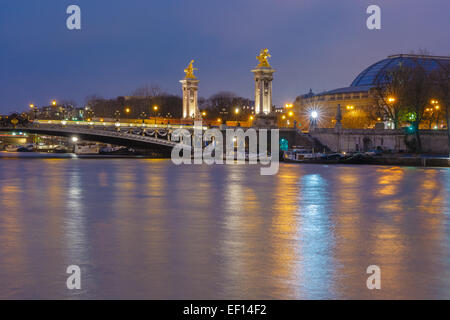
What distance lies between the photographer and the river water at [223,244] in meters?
9.19

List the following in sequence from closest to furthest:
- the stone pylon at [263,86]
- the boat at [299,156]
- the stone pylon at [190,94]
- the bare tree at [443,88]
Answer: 1. the boat at [299,156]
2. the bare tree at [443,88]
3. the stone pylon at [263,86]
4. the stone pylon at [190,94]

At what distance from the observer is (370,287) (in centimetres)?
920

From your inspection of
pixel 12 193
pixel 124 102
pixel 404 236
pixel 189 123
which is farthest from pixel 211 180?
pixel 124 102

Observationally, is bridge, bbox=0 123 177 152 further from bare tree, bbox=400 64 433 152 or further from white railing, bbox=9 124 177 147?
bare tree, bbox=400 64 433 152

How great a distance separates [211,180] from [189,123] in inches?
1592

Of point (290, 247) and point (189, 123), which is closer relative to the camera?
point (290, 247)

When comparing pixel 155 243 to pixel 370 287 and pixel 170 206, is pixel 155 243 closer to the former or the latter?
pixel 370 287

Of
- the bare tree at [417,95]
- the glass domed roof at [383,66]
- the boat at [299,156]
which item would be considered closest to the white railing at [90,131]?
the boat at [299,156]

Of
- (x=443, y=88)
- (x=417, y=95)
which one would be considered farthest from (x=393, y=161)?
(x=417, y=95)

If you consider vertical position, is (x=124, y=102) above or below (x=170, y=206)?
above

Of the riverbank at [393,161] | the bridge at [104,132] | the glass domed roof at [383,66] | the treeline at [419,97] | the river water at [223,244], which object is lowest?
the river water at [223,244]

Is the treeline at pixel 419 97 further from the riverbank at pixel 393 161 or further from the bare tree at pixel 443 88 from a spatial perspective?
the riverbank at pixel 393 161
